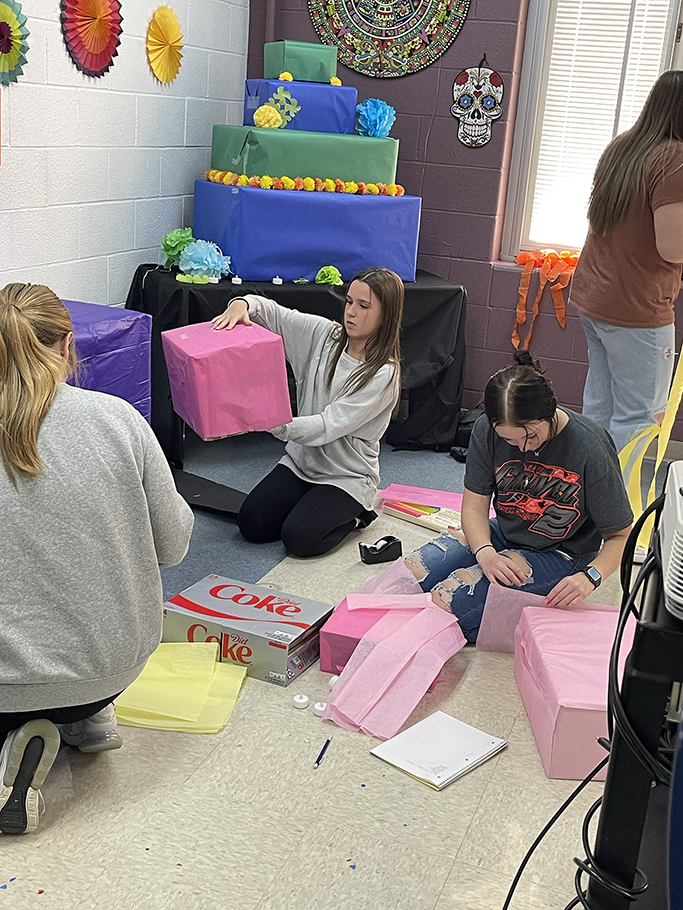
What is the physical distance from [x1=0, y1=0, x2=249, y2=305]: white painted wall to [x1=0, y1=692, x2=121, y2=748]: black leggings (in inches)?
65.0

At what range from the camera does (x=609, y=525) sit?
7.49 ft

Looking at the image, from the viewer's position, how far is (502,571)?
2297 millimetres

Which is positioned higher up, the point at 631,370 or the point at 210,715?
the point at 631,370

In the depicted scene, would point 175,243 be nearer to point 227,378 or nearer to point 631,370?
point 227,378

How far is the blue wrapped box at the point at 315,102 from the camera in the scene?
3.61 metres

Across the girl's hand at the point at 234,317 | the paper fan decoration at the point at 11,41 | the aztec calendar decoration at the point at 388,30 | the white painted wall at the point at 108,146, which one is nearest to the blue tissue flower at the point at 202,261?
the white painted wall at the point at 108,146

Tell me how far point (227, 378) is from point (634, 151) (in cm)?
125

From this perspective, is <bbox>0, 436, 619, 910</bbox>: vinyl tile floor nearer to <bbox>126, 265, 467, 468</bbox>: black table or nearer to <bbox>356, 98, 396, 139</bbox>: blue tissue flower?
<bbox>126, 265, 467, 468</bbox>: black table

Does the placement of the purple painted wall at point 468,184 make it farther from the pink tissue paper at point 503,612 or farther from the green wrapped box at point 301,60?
the pink tissue paper at point 503,612

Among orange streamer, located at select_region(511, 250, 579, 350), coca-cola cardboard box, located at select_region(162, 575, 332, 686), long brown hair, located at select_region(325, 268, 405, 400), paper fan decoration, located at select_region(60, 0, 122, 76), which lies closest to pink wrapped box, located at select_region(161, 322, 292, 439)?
long brown hair, located at select_region(325, 268, 405, 400)

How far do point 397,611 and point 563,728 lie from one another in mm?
570

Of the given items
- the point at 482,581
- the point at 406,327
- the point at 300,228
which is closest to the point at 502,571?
the point at 482,581

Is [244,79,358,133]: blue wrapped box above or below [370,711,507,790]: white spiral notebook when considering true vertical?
above

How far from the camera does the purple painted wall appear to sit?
3973 millimetres
